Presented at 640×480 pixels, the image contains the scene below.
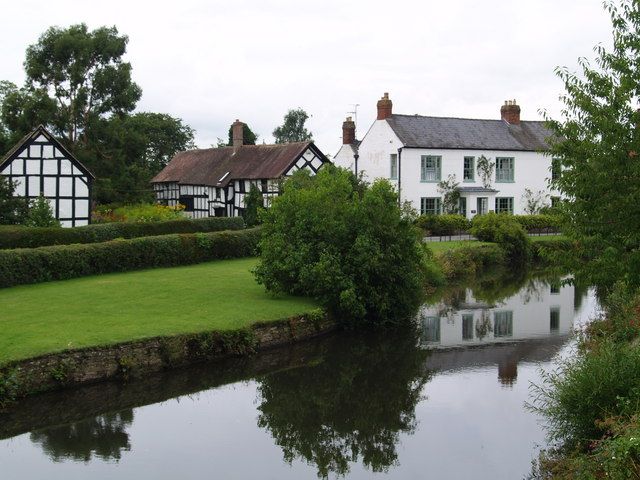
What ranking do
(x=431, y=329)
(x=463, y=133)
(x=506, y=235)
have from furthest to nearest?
(x=463, y=133), (x=506, y=235), (x=431, y=329)

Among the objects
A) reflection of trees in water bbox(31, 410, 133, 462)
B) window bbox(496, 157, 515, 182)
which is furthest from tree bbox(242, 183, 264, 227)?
reflection of trees in water bbox(31, 410, 133, 462)

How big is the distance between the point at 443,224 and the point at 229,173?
13.4 metres

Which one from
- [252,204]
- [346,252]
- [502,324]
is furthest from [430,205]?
[346,252]

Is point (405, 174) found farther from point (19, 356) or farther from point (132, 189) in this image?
point (19, 356)

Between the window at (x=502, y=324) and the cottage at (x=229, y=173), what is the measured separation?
1711 centimetres

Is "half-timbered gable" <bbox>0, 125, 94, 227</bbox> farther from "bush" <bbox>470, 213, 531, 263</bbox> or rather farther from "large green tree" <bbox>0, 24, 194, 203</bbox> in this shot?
"bush" <bbox>470, 213, 531, 263</bbox>

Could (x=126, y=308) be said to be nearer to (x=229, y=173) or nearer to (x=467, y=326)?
(x=467, y=326)

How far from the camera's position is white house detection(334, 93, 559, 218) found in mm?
45375

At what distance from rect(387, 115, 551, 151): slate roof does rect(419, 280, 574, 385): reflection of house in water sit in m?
16.7

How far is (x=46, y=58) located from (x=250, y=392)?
3575 cm

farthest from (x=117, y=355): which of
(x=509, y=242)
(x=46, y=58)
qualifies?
(x=46, y=58)

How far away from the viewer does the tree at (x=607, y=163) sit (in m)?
12.1

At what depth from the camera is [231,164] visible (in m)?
47.5

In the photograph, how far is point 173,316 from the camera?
1917cm
